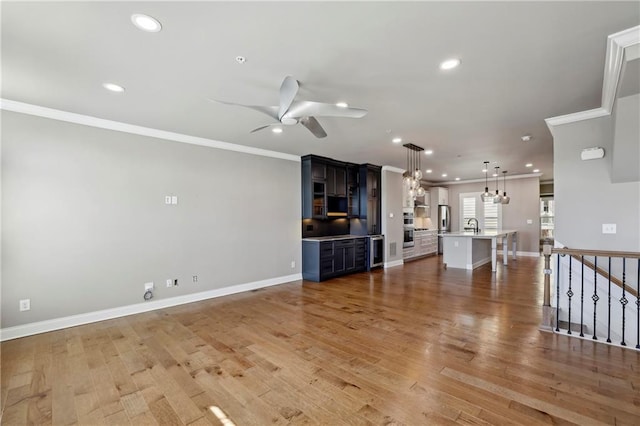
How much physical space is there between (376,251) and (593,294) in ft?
14.5

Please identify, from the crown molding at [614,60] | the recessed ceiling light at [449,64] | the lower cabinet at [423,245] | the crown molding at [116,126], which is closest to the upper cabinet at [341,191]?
the crown molding at [116,126]

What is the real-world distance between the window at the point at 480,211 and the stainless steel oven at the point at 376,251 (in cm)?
486

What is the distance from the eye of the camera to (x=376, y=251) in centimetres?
757

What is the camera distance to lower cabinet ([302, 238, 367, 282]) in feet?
20.2

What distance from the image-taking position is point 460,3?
6.05 feet

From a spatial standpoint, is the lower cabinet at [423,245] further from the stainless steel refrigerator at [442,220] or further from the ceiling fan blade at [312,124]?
the ceiling fan blade at [312,124]

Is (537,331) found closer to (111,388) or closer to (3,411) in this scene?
(111,388)

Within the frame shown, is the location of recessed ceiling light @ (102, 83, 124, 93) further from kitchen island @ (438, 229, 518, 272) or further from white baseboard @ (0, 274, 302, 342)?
kitchen island @ (438, 229, 518, 272)

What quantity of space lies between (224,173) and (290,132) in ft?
4.95

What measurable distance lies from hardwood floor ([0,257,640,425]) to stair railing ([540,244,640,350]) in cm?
32

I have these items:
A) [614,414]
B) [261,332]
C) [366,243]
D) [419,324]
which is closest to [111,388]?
[261,332]

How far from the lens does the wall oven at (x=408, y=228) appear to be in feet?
28.6

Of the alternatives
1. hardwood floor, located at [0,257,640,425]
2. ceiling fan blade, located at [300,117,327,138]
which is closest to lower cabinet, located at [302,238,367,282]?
hardwood floor, located at [0,257,640,425]

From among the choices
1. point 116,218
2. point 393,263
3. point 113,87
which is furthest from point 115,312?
point 393,263
